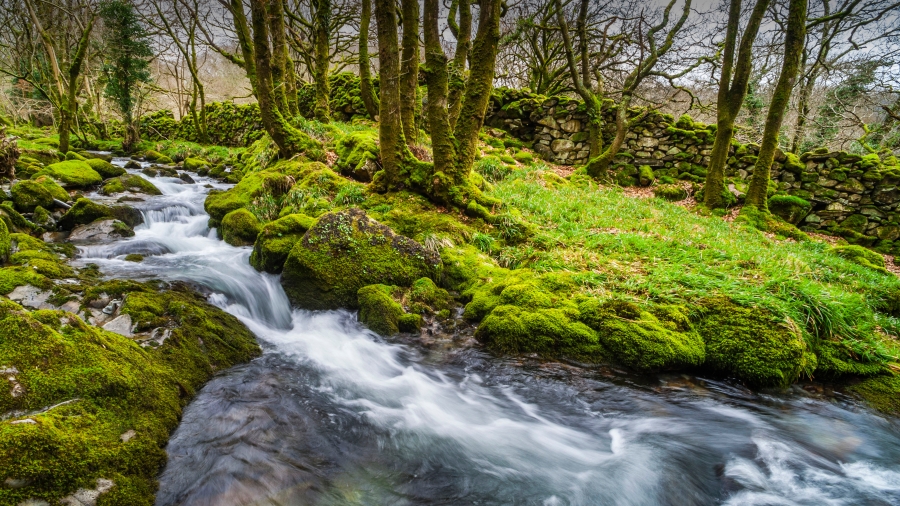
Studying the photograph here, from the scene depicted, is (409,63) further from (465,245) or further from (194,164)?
(194,164)

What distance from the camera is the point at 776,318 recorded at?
402 cm

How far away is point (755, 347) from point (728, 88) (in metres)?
9.90

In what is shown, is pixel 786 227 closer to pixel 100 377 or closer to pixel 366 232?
pixel 366 232

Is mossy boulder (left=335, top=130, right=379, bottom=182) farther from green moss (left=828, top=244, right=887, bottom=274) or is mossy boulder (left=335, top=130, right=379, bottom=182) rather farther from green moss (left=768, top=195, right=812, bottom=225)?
green moss (left=768, top=195, right=812, bottom=225)

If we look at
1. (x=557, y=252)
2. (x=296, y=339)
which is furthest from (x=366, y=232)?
(x=557, y=252)

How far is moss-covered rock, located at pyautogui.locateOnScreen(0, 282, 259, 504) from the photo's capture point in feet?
6.23

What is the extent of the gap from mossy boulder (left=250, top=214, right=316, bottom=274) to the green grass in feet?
9.84

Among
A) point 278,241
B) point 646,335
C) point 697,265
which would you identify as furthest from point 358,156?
point 646,335

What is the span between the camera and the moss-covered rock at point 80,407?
1.90 m

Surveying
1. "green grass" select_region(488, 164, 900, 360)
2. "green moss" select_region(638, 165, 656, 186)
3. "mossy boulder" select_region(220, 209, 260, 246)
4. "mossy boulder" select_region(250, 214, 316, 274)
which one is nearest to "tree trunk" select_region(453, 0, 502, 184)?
"green grass" select_region(488, 164, 900, 360)

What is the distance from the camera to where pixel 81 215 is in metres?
7.29

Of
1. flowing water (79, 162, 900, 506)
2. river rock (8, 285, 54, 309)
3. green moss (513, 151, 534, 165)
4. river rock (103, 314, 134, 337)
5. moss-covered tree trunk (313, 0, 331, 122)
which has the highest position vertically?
moss-covered tree trunk (313, 0, 331, 122)

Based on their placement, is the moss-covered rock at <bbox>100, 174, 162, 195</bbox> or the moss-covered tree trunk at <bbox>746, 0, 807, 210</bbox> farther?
the moss-covered rock at <bbox>100, 174, 162, 195</bbox>

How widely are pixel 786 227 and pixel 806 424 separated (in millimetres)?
8759
